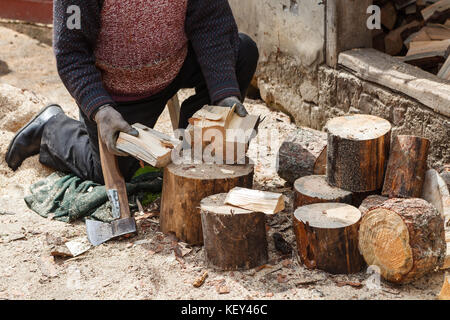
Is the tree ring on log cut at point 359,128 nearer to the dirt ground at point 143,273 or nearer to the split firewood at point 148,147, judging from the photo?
the dirt ground at point 143,273

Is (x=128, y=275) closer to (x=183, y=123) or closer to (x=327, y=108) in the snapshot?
(x=183, y=123)

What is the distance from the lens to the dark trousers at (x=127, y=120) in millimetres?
3807

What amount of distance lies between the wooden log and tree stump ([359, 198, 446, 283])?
243mm

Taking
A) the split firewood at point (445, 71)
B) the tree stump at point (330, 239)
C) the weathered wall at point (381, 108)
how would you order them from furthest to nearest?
1. the split firewood at point (445, 71)
2. the weathered wall at point (381, 108)
3. the tree stump at point (330, 239)

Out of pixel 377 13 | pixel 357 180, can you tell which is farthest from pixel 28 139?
pixel 377 13

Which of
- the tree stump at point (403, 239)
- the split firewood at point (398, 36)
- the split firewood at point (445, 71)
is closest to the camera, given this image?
the tree stump at point (403, 239)

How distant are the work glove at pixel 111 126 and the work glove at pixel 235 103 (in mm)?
595

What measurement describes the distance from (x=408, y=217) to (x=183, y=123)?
179 cm

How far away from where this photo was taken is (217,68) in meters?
3.65

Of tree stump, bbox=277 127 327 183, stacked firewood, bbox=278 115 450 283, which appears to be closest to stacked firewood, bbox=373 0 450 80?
tree stump, bbox=277 127 327 183

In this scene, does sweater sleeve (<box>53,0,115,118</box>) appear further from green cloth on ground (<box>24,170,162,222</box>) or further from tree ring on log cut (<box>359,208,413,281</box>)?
tree ring on log cut (<box>359,208,413,281</box>)

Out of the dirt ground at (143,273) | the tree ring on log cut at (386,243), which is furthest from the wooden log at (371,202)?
the dirt ground at (143,273)

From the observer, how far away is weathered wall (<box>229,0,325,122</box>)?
4.46 meters

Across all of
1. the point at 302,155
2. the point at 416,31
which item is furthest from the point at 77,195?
the point at 416,31
